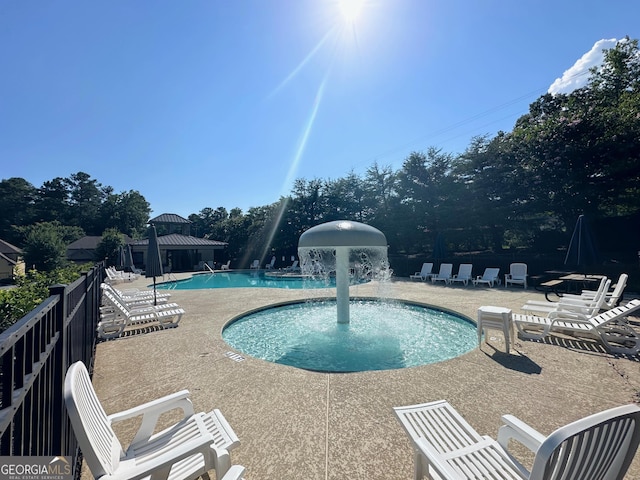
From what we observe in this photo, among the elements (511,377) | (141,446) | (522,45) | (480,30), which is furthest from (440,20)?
(141,446)

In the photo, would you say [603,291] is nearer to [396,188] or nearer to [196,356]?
[196,356]

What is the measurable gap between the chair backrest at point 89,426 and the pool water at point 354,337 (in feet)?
11.8

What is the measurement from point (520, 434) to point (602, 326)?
4.78 metres

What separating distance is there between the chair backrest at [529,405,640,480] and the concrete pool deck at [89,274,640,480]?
1.39m

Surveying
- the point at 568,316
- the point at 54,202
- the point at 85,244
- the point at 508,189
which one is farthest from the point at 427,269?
the point at 54,202

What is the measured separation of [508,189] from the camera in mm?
18938

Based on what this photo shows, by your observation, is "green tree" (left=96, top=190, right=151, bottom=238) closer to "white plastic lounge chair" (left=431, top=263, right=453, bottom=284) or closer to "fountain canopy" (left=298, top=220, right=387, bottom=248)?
"white plastic lounge chair" (left=431, top=263, right=453, bottom=284)

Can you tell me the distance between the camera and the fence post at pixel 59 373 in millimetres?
1994

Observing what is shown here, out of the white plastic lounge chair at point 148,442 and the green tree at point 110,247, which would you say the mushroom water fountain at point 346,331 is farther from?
the green tree at point 110,247

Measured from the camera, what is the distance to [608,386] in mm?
3746

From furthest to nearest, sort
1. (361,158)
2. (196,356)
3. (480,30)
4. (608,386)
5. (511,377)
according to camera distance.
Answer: (361,158)
(480,30)
(196,356)
(511,377)
(608,386)

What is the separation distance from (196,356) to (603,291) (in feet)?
27.9

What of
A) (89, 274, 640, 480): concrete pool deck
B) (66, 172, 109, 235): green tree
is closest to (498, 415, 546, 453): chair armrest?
(89, 274, 640, 480): concrete pool deck

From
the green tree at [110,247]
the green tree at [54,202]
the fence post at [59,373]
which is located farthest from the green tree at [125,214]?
the fence post at [59,373]
